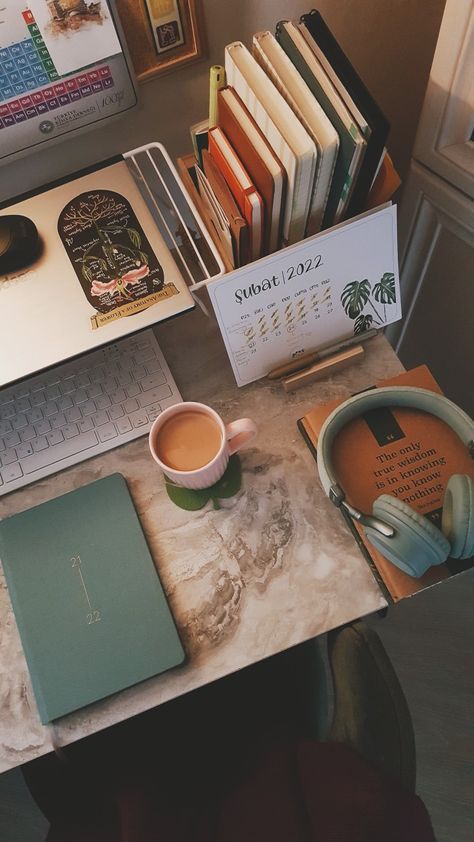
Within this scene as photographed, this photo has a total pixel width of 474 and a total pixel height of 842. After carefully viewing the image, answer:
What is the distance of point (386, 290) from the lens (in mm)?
849

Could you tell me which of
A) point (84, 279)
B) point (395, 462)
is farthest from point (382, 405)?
point (84, 279)

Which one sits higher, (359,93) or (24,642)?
(359,93)

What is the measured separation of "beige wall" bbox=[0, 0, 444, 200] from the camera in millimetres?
863

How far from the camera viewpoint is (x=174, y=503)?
0.84 meters

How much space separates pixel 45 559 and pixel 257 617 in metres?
0.29

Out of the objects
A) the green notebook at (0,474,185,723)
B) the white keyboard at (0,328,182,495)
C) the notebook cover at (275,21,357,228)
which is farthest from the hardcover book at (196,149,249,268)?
the green notebook at (0,474,185,723)

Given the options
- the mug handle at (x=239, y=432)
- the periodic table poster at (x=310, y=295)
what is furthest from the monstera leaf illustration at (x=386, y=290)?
the mug handle at (x=239, y=432)

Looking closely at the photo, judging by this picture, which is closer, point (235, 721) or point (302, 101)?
point (302, 101)

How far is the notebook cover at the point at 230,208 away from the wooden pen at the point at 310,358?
0.16 metres

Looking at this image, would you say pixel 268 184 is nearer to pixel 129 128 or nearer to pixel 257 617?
pixel 129 128

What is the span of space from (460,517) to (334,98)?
48cm

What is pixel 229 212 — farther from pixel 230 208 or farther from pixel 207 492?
pixel 207 492

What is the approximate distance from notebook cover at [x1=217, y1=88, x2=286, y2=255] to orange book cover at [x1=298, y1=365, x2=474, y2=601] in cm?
28

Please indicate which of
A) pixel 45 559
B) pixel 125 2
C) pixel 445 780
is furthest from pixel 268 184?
pixel 445 780
